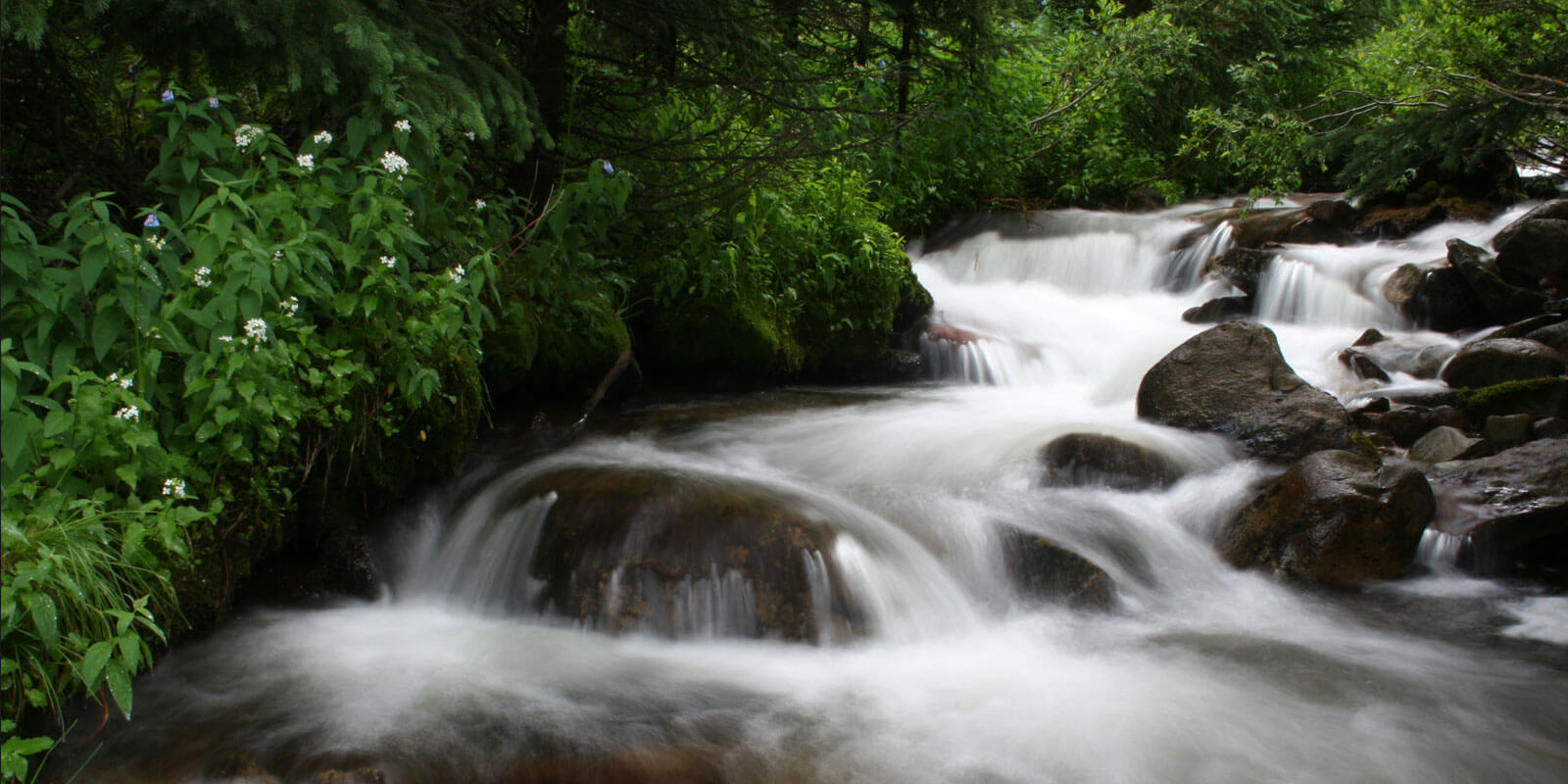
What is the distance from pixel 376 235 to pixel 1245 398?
5422 mm

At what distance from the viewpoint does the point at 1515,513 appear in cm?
562

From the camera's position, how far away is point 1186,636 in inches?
191

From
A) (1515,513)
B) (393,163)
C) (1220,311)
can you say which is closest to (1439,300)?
(1220,311)

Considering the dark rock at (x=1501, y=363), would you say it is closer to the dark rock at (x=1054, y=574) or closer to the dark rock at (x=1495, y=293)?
the dark rock at (x=1495, y=293)

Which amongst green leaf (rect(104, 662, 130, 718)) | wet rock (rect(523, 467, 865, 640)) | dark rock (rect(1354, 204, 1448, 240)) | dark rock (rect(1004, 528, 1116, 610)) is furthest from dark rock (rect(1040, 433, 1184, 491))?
dark rock (rect(1354, 204, 1448, 240))

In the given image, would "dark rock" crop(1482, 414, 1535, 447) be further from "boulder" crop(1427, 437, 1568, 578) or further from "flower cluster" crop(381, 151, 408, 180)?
"flower cluster" crop(381, 151, 408, 180)

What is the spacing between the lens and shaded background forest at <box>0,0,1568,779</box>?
3.28 meters

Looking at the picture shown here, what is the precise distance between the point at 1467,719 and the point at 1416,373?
4.98 meters

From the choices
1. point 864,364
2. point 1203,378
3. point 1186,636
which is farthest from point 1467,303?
point 1186,636

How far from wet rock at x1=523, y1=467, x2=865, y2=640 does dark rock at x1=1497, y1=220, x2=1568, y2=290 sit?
736cm

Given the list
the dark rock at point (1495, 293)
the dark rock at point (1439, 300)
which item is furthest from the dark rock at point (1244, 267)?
the dark rock at point (1495, 293)

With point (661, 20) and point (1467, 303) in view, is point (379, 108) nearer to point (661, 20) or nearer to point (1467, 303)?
point (661, 20)

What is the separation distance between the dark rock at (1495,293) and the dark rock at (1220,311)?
1785mm

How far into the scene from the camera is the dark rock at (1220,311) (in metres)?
10.2
